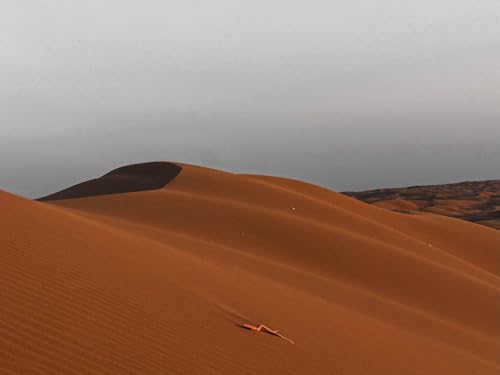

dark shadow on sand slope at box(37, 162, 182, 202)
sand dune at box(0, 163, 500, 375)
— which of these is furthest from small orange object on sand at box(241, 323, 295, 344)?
dark shadow on sand slope at box(37, 162, 182, 202)

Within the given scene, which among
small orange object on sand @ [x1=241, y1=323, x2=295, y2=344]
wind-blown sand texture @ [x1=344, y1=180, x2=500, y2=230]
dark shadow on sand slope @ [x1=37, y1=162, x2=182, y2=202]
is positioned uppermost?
wind-blown sand texture @ [x1=344, y1=180, x2=500, y2=230]

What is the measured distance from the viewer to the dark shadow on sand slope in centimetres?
2412

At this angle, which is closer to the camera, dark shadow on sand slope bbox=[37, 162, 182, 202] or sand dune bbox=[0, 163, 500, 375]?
sand dune bbox=[0, 163, 500, 375]

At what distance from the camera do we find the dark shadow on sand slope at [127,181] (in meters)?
24.1

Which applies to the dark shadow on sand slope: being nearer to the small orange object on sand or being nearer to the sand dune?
the sand dune

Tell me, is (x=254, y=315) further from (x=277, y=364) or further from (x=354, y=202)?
(x=354, y=202)

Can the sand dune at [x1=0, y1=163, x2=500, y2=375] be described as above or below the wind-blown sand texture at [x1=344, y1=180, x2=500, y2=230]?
below

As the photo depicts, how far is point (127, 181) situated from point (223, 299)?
811 inches

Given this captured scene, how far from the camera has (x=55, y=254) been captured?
6.36 m

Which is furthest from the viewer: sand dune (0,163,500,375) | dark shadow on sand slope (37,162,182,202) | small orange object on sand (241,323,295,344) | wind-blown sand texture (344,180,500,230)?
wind-blown sand texture (344,180,500,230)

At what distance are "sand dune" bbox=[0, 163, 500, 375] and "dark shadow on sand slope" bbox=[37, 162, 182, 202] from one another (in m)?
6.45

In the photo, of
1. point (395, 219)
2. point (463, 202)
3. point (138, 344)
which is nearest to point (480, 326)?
point (138, 344)

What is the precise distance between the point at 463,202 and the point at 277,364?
61.3 metres

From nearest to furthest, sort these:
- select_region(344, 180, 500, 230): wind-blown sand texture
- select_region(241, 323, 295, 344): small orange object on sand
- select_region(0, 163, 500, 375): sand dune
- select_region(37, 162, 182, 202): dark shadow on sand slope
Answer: select_region(0, 163, 500, 375): sand dune < select_region(241, 323, 295, 344): small orange object on sand < select_region(37, 162, 182, 202): dark shadow on sand slope < select_region(344, 180, 500, 230): wind-blown sand texture
